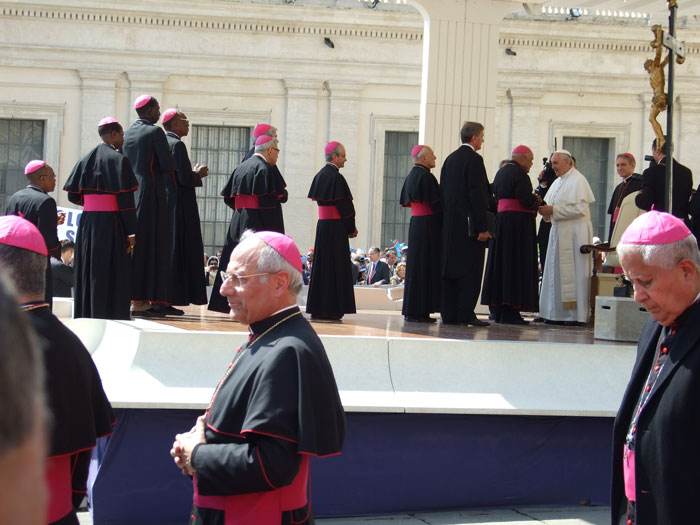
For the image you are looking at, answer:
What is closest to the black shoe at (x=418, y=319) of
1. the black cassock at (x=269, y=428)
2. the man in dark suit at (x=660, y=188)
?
the man in dark suit at (x=660, y=188)

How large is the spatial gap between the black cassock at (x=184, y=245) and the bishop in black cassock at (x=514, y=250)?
303 cm

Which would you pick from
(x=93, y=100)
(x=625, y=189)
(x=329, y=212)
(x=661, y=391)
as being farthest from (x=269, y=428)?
(x=93, y=100)

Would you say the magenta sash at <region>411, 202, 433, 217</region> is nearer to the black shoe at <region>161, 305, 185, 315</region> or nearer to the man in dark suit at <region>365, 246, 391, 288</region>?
the black shoe at <region>161, 305, 185, 315</region>

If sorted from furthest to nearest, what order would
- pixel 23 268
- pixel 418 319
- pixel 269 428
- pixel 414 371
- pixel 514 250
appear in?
pixel 514 250 < pixel 418 319 < pixel 414 371 < pixel 23 268 < pixel 269 428

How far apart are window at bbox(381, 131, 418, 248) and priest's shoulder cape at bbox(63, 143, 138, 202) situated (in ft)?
43.7

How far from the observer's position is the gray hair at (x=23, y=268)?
3299 mm

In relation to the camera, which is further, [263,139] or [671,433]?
[263,139]

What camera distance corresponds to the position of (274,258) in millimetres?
3393

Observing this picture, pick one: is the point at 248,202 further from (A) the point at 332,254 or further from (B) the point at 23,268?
(B) the point at 23,268

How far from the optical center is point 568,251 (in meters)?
10.4

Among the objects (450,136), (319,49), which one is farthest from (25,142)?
(450,136)

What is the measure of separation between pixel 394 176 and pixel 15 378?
67.1 feet

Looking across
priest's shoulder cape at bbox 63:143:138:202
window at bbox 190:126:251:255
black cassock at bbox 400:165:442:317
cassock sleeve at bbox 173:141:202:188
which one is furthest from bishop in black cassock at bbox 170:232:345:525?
window at bbox 190:126:251:255

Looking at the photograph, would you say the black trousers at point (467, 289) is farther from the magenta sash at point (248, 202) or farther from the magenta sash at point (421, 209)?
the magenta sash at point (248, 202)
